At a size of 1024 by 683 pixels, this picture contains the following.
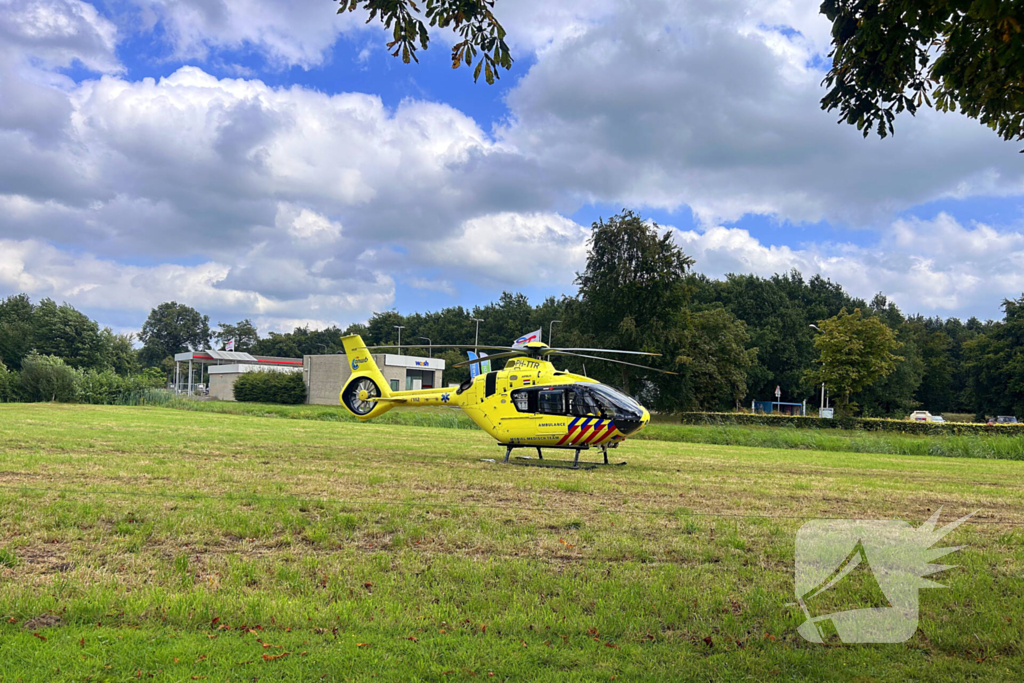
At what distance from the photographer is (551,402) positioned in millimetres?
14617

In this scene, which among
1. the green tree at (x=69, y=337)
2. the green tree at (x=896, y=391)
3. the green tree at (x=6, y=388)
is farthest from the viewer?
the green tree at (x=69, y=337)

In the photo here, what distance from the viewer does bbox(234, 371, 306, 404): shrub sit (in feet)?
204

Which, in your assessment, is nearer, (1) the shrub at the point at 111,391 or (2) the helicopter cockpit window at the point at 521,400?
(2) the helicopter cockpit window at the point at 521,400

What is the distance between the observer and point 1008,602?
550 cm

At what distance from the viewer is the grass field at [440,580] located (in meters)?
4.35

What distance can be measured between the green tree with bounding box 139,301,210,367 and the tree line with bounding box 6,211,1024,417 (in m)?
20.6

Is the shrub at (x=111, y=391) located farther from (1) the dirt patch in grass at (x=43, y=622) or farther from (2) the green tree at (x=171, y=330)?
(2) the green tree at (x=171, y=330)

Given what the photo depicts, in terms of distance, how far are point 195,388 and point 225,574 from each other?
304 ft

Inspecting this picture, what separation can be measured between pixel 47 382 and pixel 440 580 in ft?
162

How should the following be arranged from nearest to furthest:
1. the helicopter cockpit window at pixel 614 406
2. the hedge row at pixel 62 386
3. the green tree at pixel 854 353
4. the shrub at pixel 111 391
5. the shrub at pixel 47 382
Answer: the helicopter cockpit window at pixel 614 406, the shrub at pixel 111 391, the hedge row at pixel 62 386, the shrub at pixel 47 382, the green tree at pixel 854 353

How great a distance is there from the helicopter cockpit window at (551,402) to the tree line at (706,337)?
21.8 metres

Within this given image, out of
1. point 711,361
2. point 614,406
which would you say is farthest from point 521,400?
point 711,361

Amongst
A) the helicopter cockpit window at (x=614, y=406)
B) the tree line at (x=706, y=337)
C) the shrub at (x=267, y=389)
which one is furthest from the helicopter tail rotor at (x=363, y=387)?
the shrub at (x=267, y=389)

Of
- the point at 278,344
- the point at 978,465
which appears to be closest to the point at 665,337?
the point at 978,465
